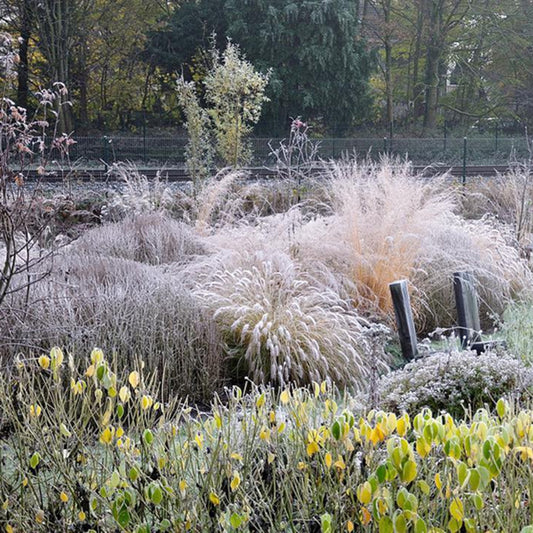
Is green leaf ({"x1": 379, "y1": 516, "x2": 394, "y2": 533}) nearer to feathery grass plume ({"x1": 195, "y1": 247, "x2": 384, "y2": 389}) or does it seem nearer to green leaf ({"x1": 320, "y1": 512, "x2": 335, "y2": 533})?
green leaf ({"x1": 320, "y1": 512, "x2": 335, "y2": 533})

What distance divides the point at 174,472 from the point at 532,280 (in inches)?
252

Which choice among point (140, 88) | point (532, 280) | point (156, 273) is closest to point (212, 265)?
point (156, 273)

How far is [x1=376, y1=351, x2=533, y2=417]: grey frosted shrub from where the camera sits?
407cm

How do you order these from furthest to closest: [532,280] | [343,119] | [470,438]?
[343,119] → [532,280] → [470,438]

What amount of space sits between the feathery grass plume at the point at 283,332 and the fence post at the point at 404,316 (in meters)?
0.34

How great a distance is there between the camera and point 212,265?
258 inches

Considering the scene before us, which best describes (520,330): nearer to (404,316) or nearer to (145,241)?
(404,316)

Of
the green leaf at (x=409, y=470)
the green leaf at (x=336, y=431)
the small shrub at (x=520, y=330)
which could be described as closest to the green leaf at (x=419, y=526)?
the green leaf at (x=409, y=470)

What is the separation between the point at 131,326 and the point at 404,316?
2.03m

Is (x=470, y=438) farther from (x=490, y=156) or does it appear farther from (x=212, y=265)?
(x=490, y=156)

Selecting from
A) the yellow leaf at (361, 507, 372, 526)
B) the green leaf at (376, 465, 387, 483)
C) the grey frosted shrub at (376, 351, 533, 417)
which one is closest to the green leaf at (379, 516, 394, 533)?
the green leaf at (376, 465, 387, 483)

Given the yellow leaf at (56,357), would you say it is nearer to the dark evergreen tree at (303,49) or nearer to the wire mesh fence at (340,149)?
the wire mesh fence at (340,149)

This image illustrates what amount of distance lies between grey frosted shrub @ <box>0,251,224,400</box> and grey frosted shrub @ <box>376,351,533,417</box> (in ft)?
4.19

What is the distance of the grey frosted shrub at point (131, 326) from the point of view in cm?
446
